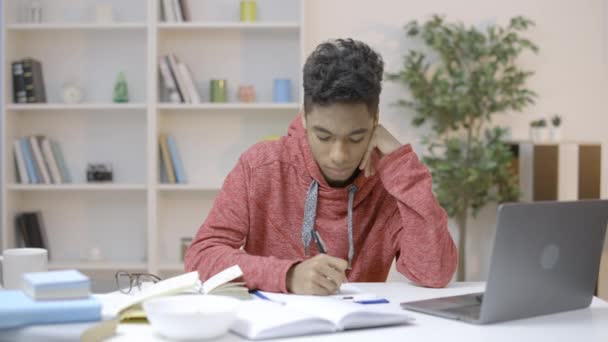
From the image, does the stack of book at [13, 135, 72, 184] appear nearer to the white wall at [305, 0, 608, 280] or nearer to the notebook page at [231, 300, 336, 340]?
the white wall at [305, 0, 608, 280]

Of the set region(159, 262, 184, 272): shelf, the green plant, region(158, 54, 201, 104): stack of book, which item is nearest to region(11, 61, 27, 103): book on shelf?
region(158, 54, 201, 104): stack of book

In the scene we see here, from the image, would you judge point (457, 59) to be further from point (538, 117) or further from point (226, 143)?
point (226, 143)

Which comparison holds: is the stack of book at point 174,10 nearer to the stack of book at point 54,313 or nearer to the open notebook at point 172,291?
the open notebook at point 172,291

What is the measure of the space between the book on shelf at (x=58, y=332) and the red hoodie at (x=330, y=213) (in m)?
0.62

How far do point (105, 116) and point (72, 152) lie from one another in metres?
0.26

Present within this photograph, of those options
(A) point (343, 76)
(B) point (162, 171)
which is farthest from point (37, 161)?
(A) point (343, 76)

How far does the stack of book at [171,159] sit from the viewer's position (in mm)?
4207

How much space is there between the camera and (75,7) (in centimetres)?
436

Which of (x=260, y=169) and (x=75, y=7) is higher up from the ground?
(x=75, y=7)

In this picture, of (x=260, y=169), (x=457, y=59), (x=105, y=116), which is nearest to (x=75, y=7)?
(x=105, y=116)

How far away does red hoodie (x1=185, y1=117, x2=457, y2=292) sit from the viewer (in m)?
1.89

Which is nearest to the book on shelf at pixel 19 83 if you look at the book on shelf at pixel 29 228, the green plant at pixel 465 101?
the book on shelf at pixel 29 228

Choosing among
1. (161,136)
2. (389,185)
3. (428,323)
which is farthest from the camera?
(161,136)

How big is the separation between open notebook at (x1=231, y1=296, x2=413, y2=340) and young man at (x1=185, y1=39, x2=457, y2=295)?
0.21 m
